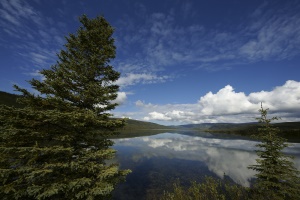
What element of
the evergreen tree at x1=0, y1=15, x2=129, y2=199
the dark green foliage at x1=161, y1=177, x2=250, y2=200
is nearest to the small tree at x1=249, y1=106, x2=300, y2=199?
the dark green foliage at x1=161, y1=177, x2=250, y2=200

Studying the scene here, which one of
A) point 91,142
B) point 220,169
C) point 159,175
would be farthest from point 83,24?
point 220,169

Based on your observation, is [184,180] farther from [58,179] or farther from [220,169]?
[58,179]

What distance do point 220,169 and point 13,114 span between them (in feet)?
90.6

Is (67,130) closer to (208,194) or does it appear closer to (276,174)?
(208,194)

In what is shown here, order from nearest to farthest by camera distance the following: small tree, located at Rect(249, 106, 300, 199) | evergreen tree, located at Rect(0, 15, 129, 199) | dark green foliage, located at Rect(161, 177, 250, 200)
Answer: evergreen tree, located at Rect(0, 15, 129, 199)
small tree, located at Rect(249, 106, 300, 199)
dark green foliage, located at Rect(161, 177, 250, 200)

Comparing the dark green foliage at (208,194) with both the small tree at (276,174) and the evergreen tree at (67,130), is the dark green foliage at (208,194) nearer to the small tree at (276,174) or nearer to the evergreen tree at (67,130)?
the small tree at (276,174)

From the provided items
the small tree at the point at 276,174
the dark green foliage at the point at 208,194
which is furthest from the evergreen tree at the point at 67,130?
the small tree at the point at 276,174

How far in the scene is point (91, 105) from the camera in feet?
40.0

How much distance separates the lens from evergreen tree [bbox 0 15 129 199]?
28.2 feet

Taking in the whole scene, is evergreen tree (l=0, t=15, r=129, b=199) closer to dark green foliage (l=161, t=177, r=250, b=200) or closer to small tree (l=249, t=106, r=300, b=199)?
dark green foliage (l=161, t=177, r=250, b=200)

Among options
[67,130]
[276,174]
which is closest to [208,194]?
[276,174]

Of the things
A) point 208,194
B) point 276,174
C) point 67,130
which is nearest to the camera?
point 67,130

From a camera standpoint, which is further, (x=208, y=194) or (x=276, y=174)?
(x=208, y=194)

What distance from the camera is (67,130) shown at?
10.8 m
